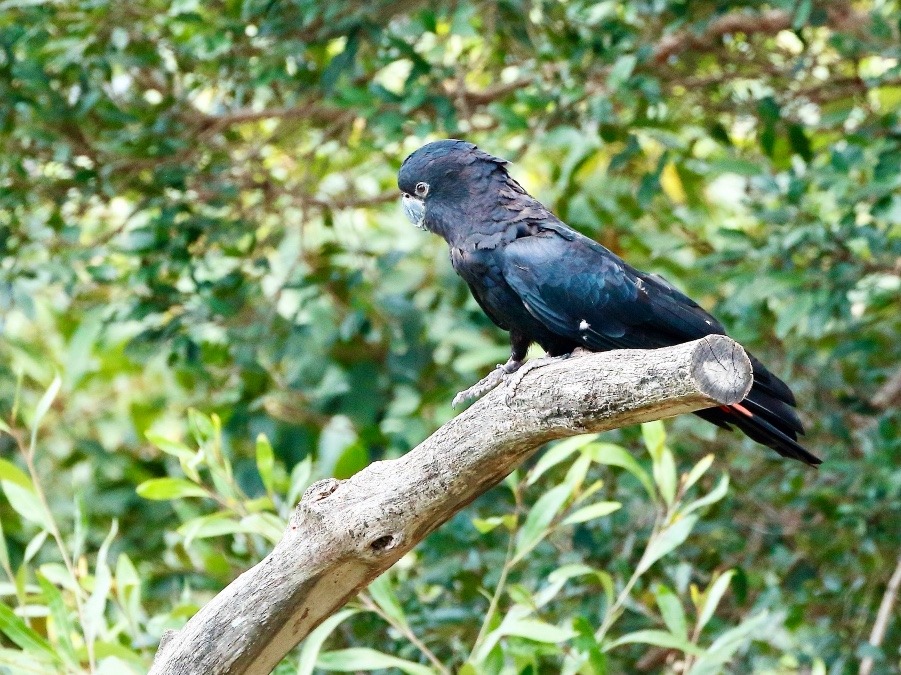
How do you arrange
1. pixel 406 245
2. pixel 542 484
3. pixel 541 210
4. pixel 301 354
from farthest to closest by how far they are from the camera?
pixel 406 245, pixel 301 354, pixel 542 484, pixel 541 210

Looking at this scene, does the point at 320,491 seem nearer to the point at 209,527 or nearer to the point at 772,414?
the point at 209,527

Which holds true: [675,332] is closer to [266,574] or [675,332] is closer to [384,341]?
[266,574]

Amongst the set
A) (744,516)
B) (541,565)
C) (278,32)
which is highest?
(278,32)

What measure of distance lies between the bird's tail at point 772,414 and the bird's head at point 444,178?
1046 mm

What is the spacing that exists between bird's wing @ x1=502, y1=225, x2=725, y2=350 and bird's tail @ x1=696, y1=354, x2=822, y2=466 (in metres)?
0.29

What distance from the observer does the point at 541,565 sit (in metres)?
4.38

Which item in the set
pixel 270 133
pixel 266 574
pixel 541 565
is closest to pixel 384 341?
pixel 270 133

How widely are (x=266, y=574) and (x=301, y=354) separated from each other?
2.62 metres

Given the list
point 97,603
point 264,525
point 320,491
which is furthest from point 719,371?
point 97,603

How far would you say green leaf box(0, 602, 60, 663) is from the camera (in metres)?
3.14

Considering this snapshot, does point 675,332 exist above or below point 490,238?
below

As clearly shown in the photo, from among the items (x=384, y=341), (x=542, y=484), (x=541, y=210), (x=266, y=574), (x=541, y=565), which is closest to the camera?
(x=266, y=574)

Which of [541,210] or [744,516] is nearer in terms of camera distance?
[541,210]

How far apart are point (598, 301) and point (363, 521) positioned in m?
1.01
